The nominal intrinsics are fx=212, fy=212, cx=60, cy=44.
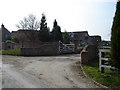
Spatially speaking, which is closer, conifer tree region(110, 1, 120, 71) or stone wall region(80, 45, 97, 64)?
conifer tree region(110, 1, 120, 71)

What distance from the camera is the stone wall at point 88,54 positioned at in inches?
600

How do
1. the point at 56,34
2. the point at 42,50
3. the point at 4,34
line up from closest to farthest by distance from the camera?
the point at 42,50, the point at 56,34, the point at 4,34

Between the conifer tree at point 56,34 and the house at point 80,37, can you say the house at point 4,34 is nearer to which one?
the house at point 80,37

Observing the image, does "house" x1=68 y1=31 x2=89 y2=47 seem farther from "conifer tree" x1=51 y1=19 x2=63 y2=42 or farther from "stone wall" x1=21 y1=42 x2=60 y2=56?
"stone wall" x1=21 y1=42 x2=60 y2=56

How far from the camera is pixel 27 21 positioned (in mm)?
49031

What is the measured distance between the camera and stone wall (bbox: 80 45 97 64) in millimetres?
15251

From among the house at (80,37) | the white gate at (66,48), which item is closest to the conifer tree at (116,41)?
the white gate at (66,48)

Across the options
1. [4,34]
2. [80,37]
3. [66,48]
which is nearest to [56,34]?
[66,48]

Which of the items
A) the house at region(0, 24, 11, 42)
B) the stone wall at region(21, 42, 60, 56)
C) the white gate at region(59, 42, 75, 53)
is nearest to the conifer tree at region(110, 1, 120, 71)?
the stone wall at region(21, 42, 60, 56)

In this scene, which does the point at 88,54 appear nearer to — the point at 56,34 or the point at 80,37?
the point at 56,34

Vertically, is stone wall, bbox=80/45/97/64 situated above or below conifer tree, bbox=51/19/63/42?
below

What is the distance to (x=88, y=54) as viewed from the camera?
16406 mm

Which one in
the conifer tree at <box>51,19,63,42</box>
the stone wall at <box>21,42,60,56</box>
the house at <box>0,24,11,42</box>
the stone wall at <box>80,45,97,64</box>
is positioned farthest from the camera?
the house at <box>0,24,11,42</box>

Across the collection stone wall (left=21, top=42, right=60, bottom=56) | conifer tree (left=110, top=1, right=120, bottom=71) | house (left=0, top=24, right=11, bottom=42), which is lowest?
stone wall (left=21, top=42, right=60, bottom=56)
